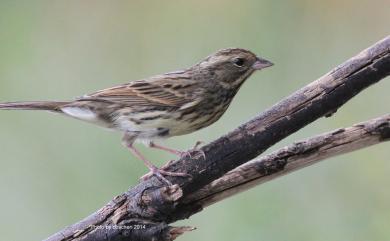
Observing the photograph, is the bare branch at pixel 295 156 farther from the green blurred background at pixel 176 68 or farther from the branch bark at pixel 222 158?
the green blurred background at pixel 176 68

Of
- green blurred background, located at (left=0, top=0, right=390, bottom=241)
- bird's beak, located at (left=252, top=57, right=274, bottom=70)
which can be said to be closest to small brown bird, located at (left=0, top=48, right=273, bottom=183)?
bird's beak, located at (left=252, top=57, right=274, bottom=70)

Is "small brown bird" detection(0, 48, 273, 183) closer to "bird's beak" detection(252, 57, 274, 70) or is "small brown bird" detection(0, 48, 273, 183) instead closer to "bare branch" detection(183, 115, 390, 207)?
"bird's beak" detection(252, 57, 274, 70)

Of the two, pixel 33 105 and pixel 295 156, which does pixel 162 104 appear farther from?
pixel 295 156

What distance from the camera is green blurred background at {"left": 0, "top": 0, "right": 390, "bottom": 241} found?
5.77 meters

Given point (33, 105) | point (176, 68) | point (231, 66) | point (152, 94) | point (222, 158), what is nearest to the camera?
point (222, 158)

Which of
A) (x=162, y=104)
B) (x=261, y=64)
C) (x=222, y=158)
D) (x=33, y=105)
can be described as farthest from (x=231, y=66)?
(x=33, y=105)

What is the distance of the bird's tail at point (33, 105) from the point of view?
5176 mm

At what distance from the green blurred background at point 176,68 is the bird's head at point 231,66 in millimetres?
586

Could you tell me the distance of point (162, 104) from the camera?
5309mm

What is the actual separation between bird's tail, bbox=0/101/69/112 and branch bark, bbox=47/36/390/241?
39.1 inches

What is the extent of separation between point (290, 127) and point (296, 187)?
143 centimetres

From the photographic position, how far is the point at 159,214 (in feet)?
14.6

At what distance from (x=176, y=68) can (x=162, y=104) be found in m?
1.49

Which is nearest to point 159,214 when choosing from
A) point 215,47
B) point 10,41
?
point 215,47
